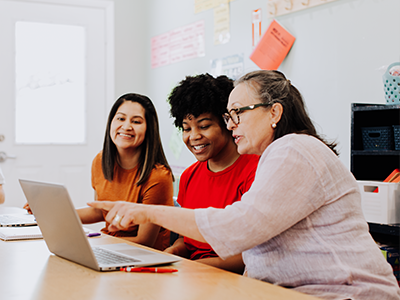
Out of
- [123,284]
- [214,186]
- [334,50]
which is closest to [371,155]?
[334,50]

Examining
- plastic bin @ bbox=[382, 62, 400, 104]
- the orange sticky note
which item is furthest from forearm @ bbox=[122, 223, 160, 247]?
the orange sticky note

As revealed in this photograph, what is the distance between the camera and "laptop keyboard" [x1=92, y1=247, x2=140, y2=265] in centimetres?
115

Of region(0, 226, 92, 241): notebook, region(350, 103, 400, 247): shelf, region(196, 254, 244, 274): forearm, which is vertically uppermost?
region(350, 103, 400, 247): shelf

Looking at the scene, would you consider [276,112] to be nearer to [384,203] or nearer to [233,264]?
[233,264]

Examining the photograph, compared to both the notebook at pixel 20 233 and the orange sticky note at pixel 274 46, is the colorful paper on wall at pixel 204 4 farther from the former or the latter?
the notebook at pixel 20 233

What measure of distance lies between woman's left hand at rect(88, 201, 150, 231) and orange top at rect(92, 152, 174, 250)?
74 cm

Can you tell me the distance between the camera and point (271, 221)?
1017mm

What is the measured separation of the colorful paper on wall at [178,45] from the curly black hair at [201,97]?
1.85m

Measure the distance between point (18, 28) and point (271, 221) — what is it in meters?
3.56

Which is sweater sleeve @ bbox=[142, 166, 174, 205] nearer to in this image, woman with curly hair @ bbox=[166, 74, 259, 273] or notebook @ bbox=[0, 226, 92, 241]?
woman with curly hair @ bbox=[166, 74, 259, 273]

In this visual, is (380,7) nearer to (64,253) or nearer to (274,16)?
(274,16)

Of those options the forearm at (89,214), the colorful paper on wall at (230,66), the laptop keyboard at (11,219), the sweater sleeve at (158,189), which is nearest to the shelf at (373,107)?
the sweater sleeve at (158,189)

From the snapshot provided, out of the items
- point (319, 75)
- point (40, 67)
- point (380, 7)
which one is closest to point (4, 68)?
point (40, 67)

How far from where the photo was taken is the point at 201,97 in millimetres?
1677
